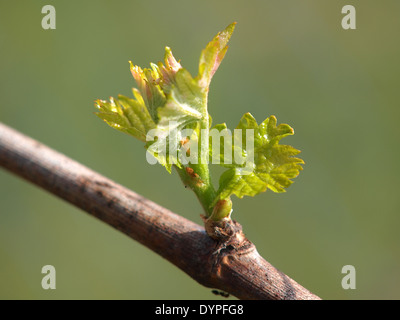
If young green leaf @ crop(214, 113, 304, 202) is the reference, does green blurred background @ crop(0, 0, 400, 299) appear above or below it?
above

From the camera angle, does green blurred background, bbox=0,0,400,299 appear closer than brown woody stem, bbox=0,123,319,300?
No

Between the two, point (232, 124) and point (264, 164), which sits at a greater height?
point (232, 124)

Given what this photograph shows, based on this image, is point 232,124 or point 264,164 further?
point 232,124

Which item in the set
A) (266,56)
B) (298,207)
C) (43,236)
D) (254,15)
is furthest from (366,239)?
(43,236)

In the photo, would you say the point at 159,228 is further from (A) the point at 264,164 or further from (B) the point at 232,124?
(B) the point at 232,124

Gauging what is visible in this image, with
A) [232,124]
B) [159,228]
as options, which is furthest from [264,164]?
[232,124]

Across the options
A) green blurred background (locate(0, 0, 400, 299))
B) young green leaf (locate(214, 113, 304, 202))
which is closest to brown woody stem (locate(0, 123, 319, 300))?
young green leaf (locate(214, 113, 304, 202))

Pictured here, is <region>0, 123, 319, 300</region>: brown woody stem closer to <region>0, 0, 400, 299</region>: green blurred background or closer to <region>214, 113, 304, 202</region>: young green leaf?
<region>214, 113, 304, 202</region>: young green leaf
